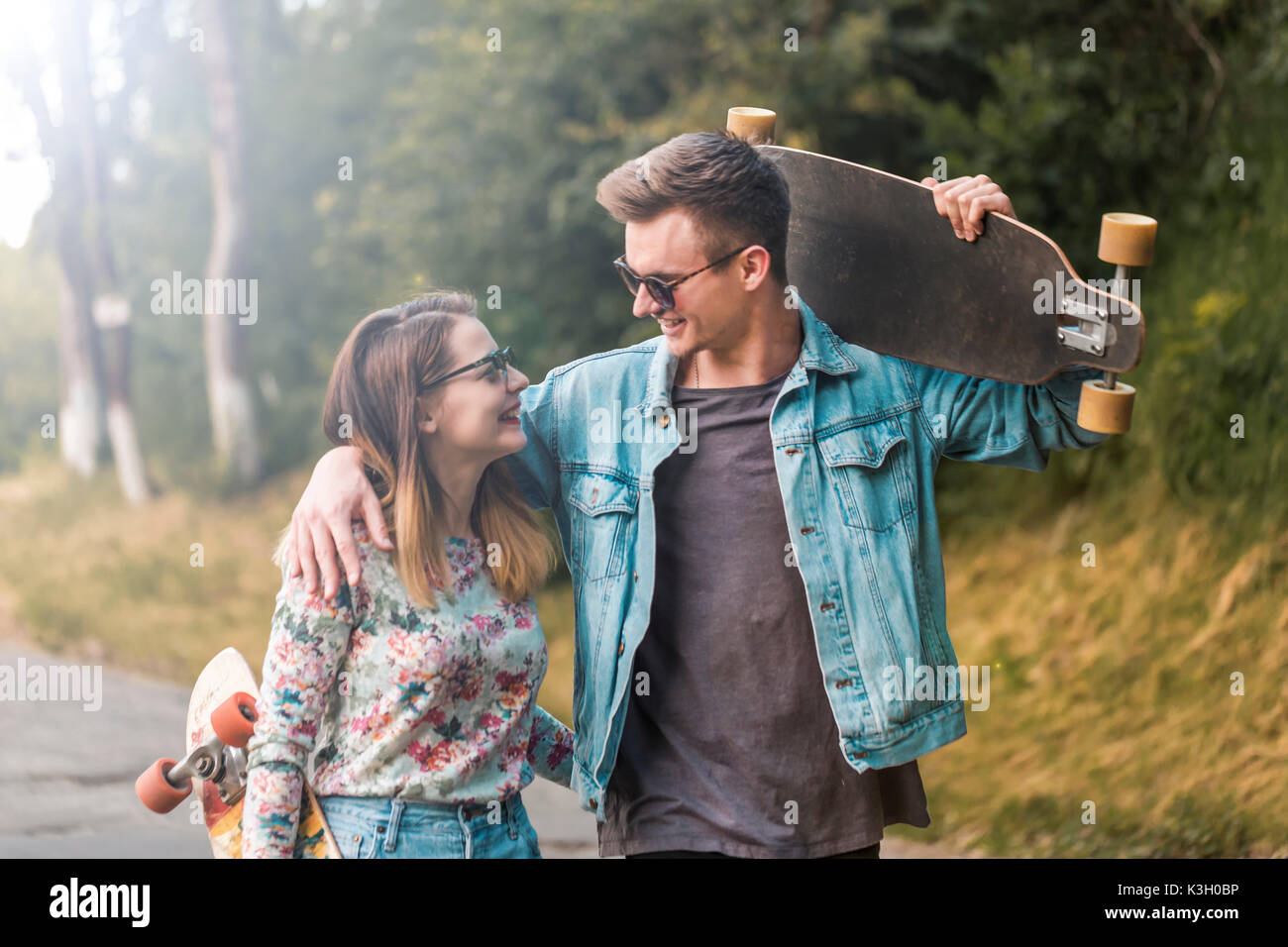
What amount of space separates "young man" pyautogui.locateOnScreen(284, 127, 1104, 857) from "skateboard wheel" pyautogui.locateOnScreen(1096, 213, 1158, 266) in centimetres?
27

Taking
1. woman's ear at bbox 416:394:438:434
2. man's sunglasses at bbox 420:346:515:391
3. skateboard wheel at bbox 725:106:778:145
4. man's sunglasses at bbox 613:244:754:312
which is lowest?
woman's ear at bbox 416:394:438:434

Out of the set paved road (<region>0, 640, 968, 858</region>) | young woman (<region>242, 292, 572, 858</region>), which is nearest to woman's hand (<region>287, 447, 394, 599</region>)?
young woman (<region>242, 292, 572, 858</region>)

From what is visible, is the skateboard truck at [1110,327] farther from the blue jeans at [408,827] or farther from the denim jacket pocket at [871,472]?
the blue jeans at [408,827]

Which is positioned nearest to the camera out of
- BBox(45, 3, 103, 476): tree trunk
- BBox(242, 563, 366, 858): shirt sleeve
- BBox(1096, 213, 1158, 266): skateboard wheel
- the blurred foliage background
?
BBox(242, 563, 366, 858): shirt sleeve

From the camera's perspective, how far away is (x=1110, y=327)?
242 centimetres

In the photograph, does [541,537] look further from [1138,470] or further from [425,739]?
[1138,470]

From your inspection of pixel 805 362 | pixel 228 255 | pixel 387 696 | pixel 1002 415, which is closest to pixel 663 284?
pixel 805 362

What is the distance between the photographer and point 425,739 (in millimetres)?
2402

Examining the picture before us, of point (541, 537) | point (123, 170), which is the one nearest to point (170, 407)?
point (123, 170)

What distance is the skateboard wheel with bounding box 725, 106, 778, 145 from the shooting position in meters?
2.78

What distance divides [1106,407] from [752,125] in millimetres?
970

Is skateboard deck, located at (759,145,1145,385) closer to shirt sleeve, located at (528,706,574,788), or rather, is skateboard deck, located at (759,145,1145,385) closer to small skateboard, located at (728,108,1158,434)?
small skateboard, located at (728,108,1158,434)

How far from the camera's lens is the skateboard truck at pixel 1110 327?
2.39 m

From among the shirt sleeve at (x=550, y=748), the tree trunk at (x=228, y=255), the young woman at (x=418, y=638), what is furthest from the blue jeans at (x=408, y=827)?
the tree trunk at (x=228, y=255)
